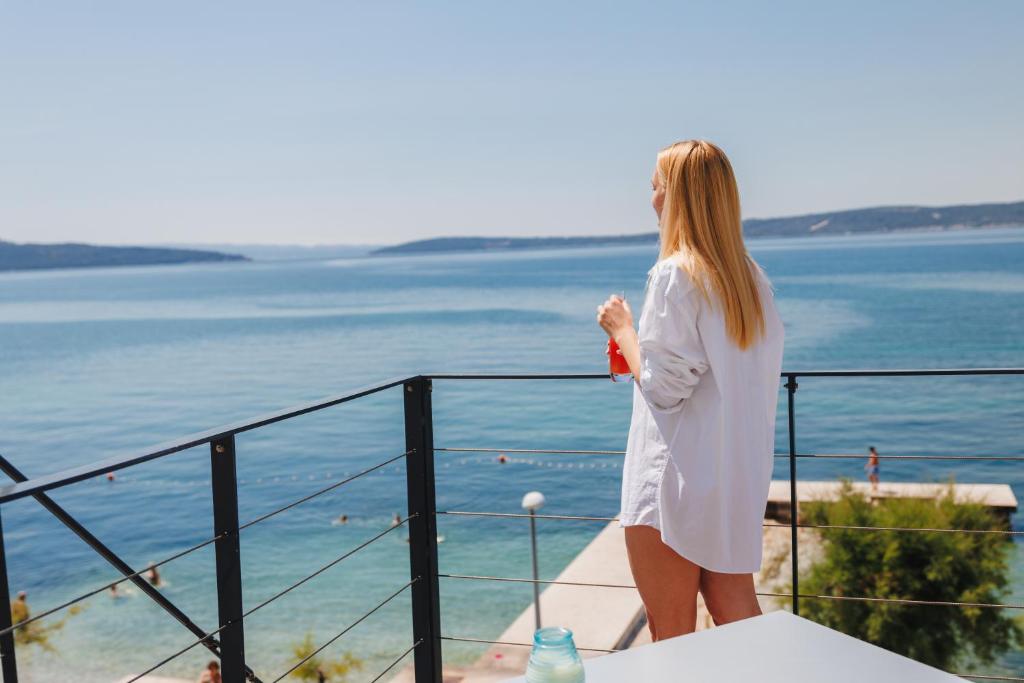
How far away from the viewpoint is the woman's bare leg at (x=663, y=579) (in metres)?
1.88

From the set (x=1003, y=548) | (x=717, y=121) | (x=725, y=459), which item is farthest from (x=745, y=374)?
(x=717, y=121)

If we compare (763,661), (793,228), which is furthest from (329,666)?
(793,228)

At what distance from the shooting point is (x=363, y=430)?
35.9 m

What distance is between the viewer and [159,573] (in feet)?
75.3

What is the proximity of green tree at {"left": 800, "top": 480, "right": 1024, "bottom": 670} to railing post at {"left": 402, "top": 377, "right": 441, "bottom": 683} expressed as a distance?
42.5ft

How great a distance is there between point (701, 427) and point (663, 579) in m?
0.34

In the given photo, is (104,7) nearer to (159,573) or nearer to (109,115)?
(109,115)

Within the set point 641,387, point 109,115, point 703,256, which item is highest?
point 109,115

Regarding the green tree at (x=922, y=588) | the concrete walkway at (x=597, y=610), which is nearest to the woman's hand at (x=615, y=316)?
the concrete walkway at (x=597, y=610)

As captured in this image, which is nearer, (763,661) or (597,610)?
(763,661)

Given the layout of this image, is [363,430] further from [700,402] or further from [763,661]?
[763,661]

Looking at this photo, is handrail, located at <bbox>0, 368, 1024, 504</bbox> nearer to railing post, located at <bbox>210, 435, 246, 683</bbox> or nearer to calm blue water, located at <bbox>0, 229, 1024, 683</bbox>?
railing post, located at <bbox>210, 435, 246, 683</bbox>

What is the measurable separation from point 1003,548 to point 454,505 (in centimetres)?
1456

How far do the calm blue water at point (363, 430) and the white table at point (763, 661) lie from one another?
7278mm
